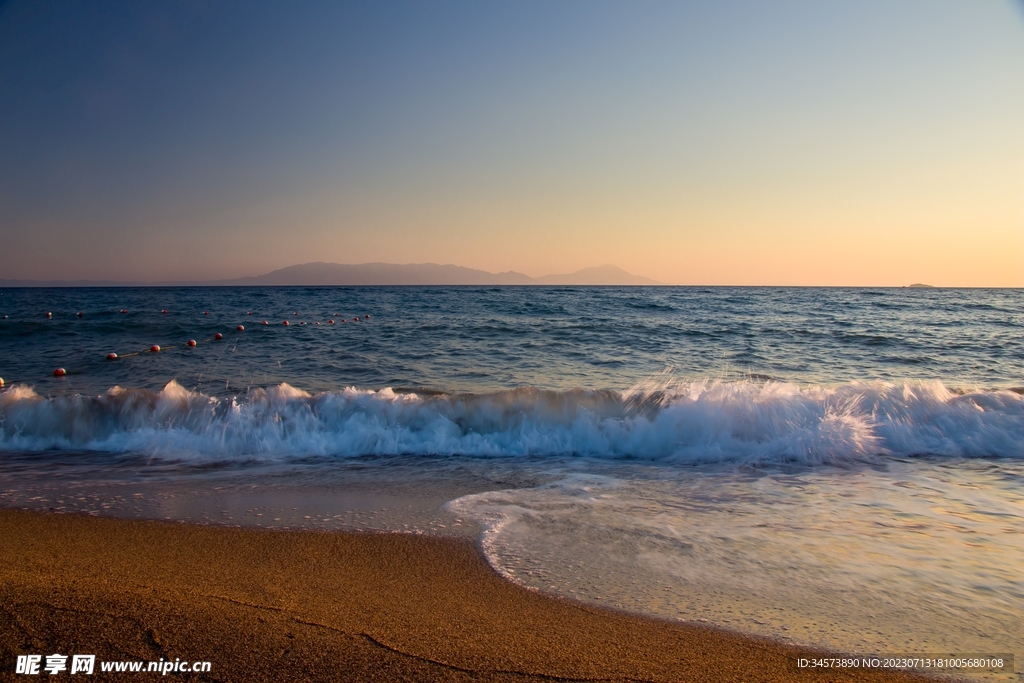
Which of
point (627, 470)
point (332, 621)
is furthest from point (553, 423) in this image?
point (332, 621)

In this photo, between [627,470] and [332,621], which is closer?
[332,621]

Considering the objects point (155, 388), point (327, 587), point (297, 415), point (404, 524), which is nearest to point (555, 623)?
point (327, 587)

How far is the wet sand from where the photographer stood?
8.68 feet

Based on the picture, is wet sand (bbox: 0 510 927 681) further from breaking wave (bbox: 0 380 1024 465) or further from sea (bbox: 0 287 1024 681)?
breaking wave (bbox: 0 380 1024 465)

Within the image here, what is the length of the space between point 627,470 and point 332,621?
4322 mm

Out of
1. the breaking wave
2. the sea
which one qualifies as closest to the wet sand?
the sea

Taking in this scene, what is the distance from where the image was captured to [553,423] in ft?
28.0

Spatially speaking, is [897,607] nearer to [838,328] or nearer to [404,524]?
[404,524]

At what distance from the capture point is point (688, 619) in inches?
126

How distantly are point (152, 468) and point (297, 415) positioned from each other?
7.05 ft

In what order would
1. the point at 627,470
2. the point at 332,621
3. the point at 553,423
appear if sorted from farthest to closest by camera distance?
the point at 553,423 → the point at 627,470 → the point at 332,621

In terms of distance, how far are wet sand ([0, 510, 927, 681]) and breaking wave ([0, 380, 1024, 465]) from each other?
3.59 meters

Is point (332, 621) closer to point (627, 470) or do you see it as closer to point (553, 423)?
point (627, 470)

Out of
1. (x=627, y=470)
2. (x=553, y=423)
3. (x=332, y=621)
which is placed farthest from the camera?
(x=553, y=423)
